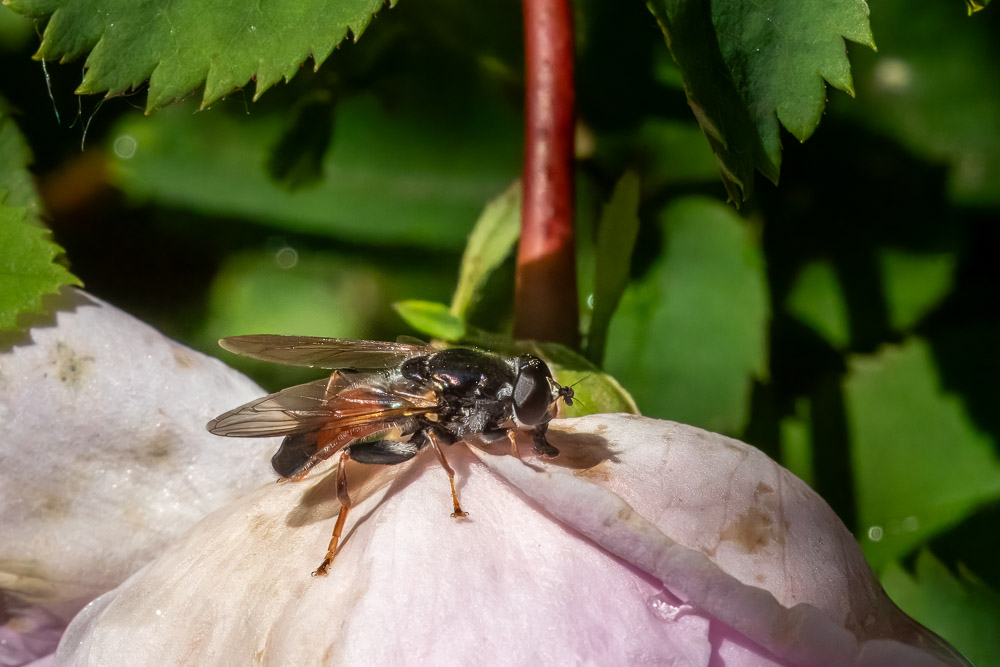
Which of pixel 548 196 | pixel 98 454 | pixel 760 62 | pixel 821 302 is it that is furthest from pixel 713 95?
pixel 98 454

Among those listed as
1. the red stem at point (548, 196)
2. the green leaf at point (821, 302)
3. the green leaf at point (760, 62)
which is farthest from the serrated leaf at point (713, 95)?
the green leaf at point (821, 302)

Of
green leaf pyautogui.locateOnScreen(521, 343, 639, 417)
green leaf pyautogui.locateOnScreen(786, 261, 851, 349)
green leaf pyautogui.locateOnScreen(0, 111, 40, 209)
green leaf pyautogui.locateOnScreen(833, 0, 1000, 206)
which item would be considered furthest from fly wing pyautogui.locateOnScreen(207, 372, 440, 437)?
green leaf pyautogui.locateOnScreen(833, 0, 1000, 206)

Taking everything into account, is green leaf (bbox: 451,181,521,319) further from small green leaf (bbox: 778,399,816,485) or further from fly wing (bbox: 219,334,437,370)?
small green leaf (bbox: 778,399,816,485)

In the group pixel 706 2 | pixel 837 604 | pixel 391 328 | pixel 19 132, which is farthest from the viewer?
pixel 391 328

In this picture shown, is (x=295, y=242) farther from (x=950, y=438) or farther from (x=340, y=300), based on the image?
(x=950, y=438)

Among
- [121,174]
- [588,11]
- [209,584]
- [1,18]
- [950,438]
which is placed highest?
[588,11]

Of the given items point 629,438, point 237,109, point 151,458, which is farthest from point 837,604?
point 237,109
